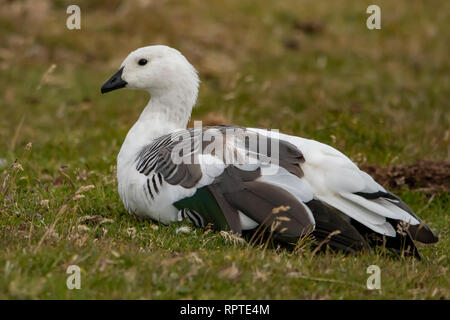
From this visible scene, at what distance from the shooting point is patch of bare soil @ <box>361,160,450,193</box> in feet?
24.7

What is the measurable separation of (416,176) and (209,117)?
104 inches

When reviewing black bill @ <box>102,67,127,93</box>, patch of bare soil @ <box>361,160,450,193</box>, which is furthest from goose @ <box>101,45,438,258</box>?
patch of bare soil @ <box>361,160,450,193</box>

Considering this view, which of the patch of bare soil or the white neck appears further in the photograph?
the patch of bare soil

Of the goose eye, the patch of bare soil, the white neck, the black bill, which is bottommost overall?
the patch of bare soil

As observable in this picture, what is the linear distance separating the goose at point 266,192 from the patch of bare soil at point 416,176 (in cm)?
191

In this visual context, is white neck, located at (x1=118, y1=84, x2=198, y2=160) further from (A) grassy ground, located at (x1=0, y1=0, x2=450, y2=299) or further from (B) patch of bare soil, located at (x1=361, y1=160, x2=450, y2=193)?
(B) patch of bare soil, located at (x1=361, y1=160, x2=450, y2=193)

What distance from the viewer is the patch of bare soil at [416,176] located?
7.53 meters

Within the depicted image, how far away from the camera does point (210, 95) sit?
10.5 m

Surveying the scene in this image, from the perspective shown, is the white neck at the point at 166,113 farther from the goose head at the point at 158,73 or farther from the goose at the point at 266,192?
the goose at the point at 266,192

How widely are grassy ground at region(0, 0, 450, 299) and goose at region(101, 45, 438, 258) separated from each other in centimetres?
15

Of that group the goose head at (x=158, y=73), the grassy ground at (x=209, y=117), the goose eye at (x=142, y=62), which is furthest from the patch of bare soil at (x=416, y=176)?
the goose eye at (x=142, y=62)

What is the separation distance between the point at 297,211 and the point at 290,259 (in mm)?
373

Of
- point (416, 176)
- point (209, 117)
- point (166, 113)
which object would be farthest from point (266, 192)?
point (209, 117)

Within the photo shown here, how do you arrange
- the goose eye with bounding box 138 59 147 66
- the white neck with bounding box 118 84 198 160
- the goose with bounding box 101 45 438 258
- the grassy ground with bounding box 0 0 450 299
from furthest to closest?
1. the goose eye with bounding box 138 59 147 66
2. the white neck with bounding box 118 84 198 160
3. the goose with bounding box 101 45 438 258
4. the grassy ground with bounding box 0 0 450 299
